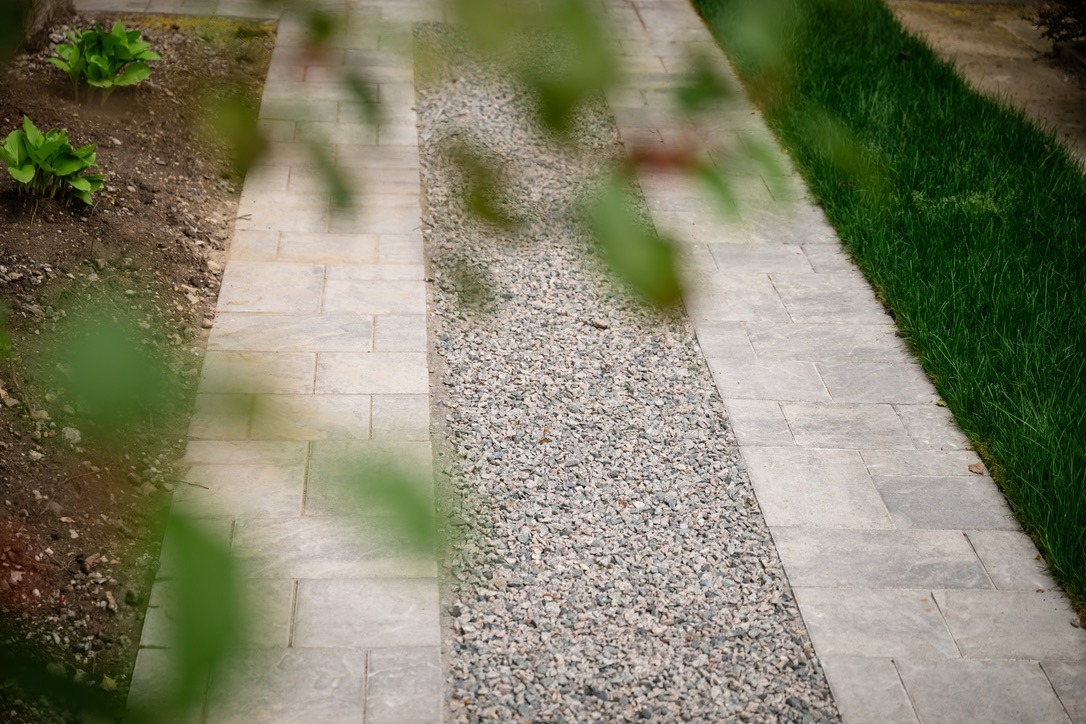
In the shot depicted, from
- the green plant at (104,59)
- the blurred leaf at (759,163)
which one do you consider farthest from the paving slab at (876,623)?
the green plant at (104,59)

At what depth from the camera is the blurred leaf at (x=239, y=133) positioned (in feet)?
3.37

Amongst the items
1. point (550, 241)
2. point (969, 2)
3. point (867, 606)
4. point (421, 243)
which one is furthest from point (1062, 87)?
point (867, 606)

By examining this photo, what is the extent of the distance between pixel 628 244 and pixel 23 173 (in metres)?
3.93

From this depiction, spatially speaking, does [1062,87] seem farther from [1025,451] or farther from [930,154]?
[1025,451]

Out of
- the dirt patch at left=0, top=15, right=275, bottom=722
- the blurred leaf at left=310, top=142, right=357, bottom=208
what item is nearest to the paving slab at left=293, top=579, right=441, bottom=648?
the dirt patch at left=0, top=15, right=275, bottom=722

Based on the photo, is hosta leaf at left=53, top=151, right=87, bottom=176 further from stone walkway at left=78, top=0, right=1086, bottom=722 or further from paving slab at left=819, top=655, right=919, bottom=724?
paving slab at left=819, top=655, right=919, bottom=724

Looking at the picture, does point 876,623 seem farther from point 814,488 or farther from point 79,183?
point 79,183

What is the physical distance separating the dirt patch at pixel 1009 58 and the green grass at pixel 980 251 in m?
0.74

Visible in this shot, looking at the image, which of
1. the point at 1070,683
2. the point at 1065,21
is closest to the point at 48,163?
the point at 1070,683

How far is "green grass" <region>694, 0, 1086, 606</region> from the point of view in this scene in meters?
3.57

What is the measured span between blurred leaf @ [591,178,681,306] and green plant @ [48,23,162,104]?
4.89 metres

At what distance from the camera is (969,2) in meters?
8.88

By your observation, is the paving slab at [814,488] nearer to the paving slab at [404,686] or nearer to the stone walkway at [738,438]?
the stone walkway at [738,438]

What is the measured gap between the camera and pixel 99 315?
1592mm
